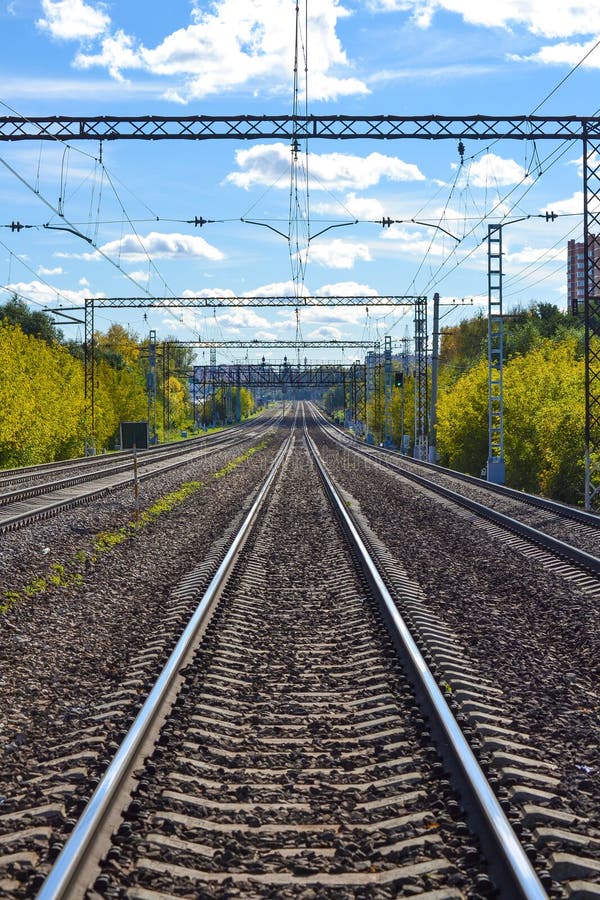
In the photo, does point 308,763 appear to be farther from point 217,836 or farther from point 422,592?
point 422,592

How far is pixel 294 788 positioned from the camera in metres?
5.93

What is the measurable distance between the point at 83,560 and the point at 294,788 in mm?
10509

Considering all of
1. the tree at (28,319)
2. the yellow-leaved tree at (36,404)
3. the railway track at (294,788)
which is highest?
the tree at (28,319)

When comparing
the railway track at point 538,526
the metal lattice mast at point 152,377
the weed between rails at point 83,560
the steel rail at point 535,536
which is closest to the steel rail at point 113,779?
the weed between rails at point 83,560

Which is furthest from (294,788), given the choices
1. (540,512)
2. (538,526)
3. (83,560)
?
(540,512)

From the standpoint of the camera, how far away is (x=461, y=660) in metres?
9.11

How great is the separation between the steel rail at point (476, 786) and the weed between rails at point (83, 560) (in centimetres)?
498

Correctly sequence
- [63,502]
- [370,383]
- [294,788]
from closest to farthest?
[294,788] < [63,502] < [370,383]

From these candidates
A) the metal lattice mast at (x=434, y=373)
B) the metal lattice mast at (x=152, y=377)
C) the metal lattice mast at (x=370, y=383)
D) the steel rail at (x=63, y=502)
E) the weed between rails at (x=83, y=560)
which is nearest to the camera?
the weed between rails at (x=83, y=560)

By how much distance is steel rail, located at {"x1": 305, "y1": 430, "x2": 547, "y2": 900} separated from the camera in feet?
14.7

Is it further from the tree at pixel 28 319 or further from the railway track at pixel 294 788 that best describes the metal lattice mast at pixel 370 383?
the railway track at pixel 294 788

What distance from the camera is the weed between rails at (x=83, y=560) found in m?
12.7

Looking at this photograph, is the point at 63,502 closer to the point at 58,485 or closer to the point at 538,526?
the point at 58,485

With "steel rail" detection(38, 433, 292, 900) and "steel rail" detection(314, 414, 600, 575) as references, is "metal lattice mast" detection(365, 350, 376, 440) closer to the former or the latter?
"steel rail" detection(314, 414, 600, 575)
